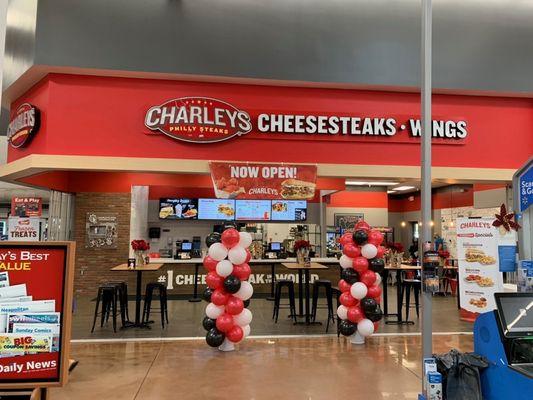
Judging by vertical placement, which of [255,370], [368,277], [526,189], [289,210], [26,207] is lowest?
[255,370]

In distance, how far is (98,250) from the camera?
9.88 meters

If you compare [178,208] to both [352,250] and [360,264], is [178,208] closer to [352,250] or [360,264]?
[352,250]

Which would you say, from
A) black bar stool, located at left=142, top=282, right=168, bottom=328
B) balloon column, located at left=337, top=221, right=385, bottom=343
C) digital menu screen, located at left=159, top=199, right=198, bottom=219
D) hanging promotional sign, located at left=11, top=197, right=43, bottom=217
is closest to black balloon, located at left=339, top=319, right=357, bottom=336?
balloon column, located at left=337, top=221, right=385, bottom=343

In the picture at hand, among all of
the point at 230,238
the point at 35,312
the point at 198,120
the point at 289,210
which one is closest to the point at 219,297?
the point at 230,238

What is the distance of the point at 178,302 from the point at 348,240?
463 cm

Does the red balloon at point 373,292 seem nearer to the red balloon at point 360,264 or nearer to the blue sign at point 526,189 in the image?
the red balloon at point 360,264

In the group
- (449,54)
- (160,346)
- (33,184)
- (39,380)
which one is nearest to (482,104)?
(449,54)

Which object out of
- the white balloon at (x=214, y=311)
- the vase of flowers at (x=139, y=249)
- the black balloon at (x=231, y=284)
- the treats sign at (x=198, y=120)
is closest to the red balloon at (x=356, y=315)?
the black balloon at (x=231, y=284)

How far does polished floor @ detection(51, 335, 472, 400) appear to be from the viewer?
416 cm

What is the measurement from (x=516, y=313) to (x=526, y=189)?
4.40ft

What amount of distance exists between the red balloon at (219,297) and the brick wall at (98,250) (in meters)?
4.64

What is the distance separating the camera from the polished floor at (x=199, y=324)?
6.49m

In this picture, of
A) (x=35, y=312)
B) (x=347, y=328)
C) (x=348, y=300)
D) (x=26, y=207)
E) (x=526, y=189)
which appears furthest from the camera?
(x=26, y=207)

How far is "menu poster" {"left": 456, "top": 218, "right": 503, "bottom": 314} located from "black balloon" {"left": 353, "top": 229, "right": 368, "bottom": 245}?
189 centimetres
